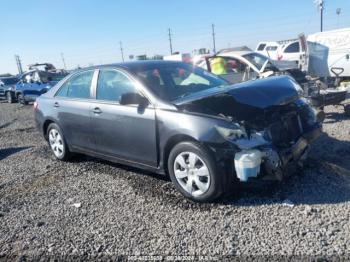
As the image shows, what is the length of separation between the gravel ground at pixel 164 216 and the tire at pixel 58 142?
1.87 ft

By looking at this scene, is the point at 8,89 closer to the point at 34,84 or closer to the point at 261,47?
the point at 34,84

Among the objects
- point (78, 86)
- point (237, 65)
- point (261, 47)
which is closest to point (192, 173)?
point (78, 86)

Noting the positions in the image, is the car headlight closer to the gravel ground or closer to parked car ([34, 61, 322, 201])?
parked car ([34, 61, 322, 201])

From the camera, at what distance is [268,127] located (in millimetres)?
4172

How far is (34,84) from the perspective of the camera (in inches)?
763

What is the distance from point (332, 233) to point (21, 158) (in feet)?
19.3

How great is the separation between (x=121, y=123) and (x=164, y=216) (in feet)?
4.88

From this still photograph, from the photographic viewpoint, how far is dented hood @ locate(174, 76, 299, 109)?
14.5ft

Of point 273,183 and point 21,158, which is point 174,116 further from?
point 21,158

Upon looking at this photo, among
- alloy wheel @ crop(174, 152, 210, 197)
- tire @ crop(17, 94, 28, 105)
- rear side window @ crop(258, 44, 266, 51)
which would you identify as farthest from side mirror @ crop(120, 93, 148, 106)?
rear side window @ crop(258, 44, 266, 51)

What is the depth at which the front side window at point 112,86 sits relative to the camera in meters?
5.07

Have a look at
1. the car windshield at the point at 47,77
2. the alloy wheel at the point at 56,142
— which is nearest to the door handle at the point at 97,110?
the alloy wheel at the point at 56,142

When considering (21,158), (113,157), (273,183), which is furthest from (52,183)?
(273,183)

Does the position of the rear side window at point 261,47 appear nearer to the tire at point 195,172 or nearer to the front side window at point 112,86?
the front side window at point 112,86
